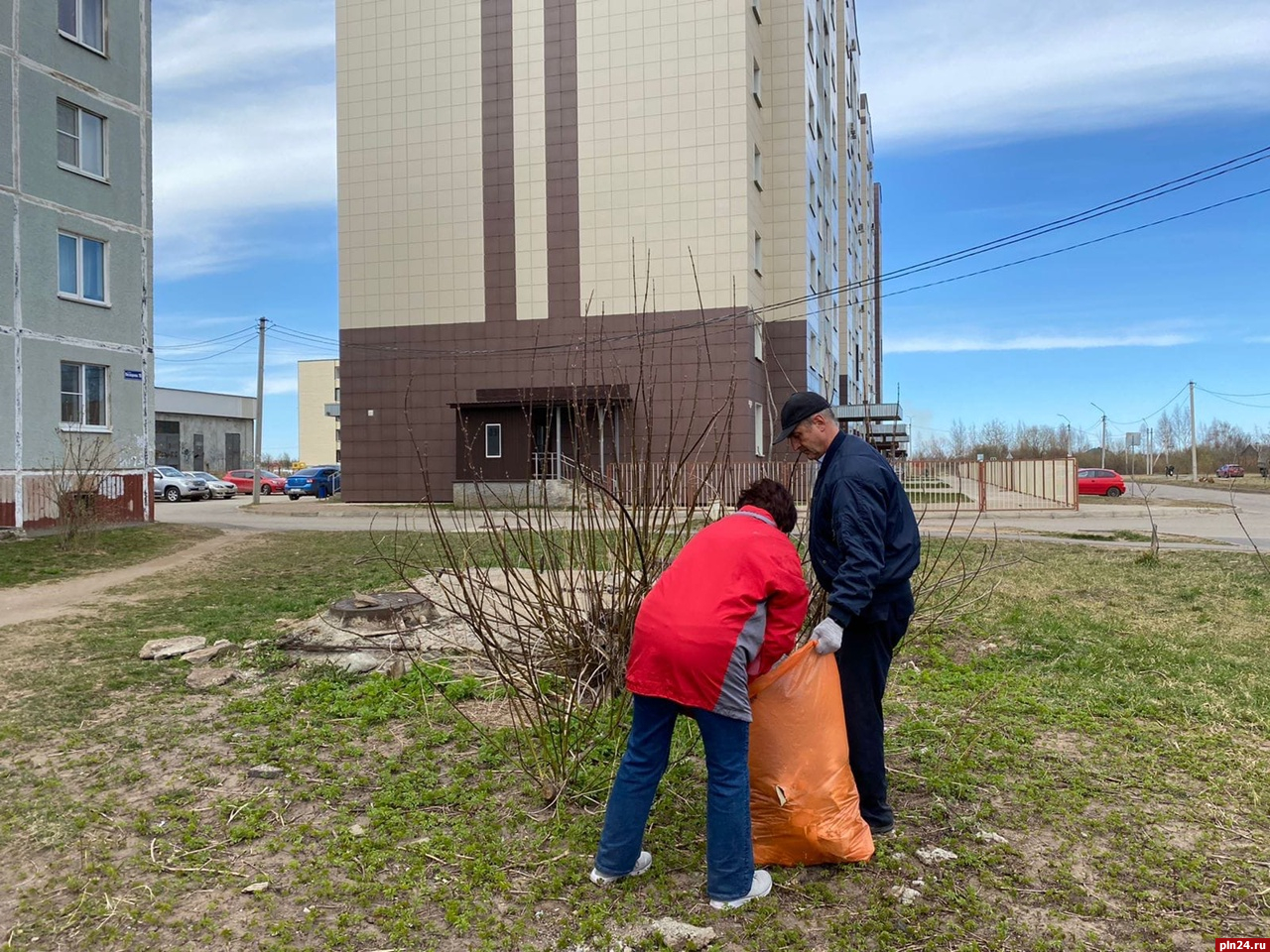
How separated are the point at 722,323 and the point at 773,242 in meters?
5.41

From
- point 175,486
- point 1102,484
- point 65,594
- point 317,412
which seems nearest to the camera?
point 65,594

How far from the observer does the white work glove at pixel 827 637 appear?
131 inches

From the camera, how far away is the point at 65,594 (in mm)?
11430

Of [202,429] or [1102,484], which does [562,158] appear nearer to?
[1102,484]

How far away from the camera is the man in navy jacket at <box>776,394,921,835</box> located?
135 inches

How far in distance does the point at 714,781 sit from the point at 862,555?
0.98 meters

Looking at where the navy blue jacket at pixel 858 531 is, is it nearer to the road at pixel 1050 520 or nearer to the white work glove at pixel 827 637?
the white work glove at pixel 827 637

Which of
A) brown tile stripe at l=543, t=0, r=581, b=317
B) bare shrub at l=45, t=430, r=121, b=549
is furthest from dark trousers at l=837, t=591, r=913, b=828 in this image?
brown tile stripe at l=543, t=0, r=581, b=317

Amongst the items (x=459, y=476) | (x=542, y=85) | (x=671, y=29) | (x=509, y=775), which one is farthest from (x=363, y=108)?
(x=509, y=775)

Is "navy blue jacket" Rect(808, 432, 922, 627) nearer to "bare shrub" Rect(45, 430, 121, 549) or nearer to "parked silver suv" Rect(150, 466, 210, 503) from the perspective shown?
"bare shrub" Rect(45, 430, 121, 549)

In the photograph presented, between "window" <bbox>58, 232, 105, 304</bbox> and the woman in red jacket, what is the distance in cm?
1986

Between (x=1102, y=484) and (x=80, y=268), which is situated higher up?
(x=80, y=268)

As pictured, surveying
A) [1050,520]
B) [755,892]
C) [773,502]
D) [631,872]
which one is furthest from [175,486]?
[755,892]

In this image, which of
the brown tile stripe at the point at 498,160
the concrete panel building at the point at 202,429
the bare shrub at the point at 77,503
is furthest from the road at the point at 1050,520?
the concrete panel building at the point at 202,429
